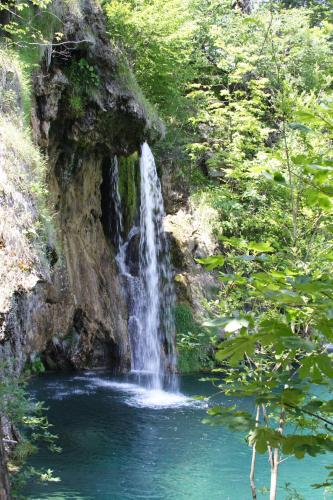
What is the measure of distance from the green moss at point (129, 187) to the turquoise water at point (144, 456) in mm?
5927

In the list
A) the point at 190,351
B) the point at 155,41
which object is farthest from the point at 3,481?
the point at 155,41

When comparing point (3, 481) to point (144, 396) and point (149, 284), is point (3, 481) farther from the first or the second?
point (149, 284)

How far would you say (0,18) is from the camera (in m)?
7.71

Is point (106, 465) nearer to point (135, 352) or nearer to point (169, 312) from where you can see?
point (135, 352)

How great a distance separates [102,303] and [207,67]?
35.0 feet

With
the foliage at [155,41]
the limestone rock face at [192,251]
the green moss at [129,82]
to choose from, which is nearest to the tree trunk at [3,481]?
the green moss at [129,82]

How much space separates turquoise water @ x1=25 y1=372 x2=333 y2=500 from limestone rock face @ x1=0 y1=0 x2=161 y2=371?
155cm

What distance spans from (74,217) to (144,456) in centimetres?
628

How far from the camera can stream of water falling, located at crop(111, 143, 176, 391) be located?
14.7m

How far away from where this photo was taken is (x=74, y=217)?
489 inches

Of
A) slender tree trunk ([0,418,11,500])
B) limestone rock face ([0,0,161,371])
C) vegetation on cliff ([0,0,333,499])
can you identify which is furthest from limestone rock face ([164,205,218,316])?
slender tree trunk ([0,418,11,500])

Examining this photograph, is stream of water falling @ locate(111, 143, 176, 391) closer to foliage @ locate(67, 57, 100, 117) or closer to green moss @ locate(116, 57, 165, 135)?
green moss @ locate(116, 57, 165, 135)

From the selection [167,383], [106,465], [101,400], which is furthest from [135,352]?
[106,465]

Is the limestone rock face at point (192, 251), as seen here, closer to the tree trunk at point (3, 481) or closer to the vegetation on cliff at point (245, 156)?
the vegetation on cliff at point (245, 156)
